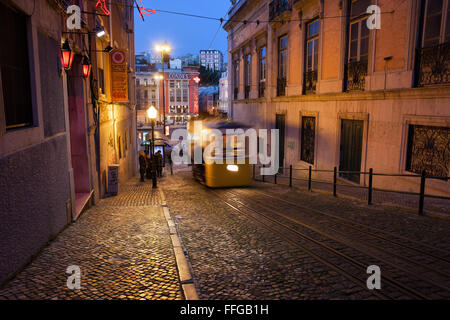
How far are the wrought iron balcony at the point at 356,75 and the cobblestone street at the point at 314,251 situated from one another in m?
5.38

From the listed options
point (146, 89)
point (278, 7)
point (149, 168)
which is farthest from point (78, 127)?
point (146, 89)

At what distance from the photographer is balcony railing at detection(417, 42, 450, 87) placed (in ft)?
28.6

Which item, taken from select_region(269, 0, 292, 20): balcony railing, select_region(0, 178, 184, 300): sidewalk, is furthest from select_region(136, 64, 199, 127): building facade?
select_region(0, 178, 184, 300): sidewalk

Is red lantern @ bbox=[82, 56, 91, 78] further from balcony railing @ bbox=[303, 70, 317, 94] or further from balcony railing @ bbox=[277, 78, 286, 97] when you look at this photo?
balcony railing @ bbox=[277, 78, 286, 97]

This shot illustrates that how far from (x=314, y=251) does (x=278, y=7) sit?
55.2 ft

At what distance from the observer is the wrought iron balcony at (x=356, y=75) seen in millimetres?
11977

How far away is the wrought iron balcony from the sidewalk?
29.8 feet

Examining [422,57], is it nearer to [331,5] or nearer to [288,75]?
[331,5]

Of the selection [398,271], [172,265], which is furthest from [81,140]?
[398,271]

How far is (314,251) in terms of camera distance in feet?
18.2

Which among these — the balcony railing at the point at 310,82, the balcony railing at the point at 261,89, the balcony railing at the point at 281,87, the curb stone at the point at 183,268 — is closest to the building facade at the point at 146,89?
the balcony railing at the point at 261,89

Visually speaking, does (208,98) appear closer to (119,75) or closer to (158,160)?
(158,160)

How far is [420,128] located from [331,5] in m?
7.21

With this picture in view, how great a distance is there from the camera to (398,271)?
186 inches
